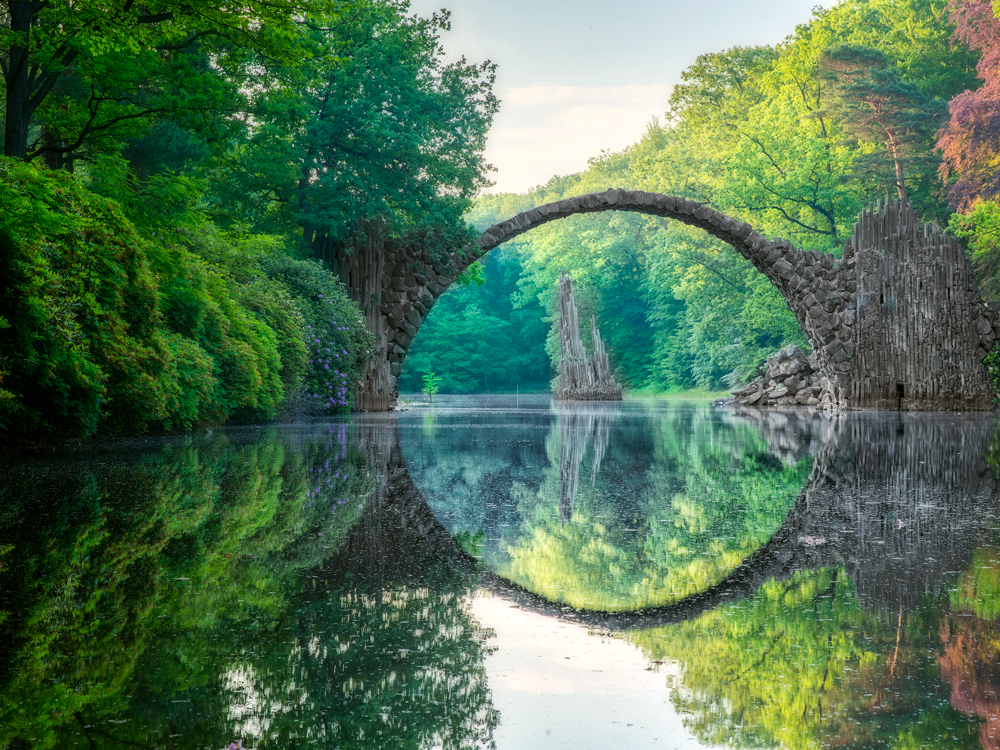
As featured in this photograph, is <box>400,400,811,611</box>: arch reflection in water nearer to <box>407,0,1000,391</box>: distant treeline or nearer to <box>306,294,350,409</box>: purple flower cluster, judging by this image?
<box>306,294,350,409</box>: purple flower cluster

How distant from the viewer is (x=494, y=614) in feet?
8.59

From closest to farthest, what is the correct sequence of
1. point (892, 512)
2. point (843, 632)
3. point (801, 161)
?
point (843, 632) < point (892, 512) < point (801, 161)

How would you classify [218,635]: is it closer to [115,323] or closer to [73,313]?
[73,313]

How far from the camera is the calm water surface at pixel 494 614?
178 cm

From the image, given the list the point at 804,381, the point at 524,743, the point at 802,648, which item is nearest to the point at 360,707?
A: the point at 524,743

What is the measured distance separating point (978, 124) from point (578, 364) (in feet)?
46.8

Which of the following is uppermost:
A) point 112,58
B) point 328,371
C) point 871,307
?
point 112,58

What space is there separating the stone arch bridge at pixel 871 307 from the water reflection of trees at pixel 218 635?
46.0ft

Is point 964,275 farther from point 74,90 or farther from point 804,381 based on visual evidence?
point 74,90

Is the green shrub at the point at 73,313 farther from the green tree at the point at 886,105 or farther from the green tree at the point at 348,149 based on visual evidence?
the green tree at the point at 886,105

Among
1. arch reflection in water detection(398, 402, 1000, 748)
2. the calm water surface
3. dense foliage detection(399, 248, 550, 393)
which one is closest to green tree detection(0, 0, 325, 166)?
the calm water surface

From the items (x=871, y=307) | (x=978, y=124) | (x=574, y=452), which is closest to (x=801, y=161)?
(x=978, y=124)

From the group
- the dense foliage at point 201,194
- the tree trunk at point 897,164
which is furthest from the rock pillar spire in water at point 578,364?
the tree trunk at point 897,164

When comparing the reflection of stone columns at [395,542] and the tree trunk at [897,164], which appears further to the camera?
the tree trunk at [897,164]
